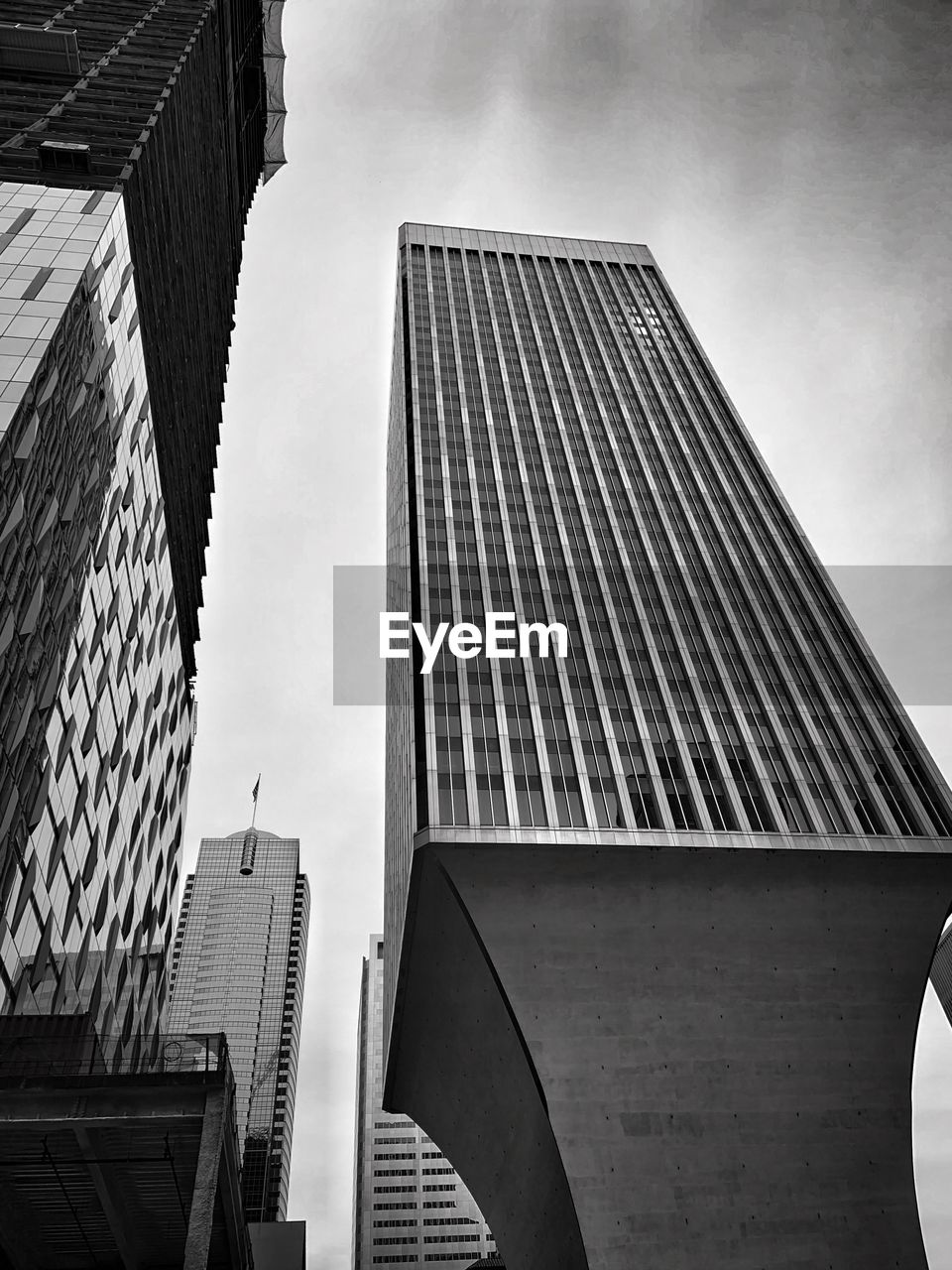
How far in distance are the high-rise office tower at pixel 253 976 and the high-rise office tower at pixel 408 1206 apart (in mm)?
14999

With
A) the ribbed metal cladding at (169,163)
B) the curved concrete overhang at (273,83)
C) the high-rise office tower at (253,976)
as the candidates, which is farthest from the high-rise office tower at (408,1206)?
the curved concrete overhang at (273,83)

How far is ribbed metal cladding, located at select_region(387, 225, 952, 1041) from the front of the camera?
48.7 metres

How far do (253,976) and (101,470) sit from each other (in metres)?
148

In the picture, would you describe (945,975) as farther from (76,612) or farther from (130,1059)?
(130,1059)

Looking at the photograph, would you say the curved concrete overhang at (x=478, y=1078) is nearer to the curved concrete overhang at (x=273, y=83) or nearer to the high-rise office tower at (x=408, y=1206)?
the curved concrete overhang at (x=273, y=83)

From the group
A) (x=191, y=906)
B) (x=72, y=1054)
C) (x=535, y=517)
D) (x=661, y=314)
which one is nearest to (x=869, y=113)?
(x=72, y=1054)

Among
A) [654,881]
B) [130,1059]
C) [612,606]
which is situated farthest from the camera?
[612,606]

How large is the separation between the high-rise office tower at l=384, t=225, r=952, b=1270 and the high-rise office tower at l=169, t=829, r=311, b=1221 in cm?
11028

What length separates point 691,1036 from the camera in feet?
145

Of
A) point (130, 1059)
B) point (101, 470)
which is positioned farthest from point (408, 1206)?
point (130, 1059)

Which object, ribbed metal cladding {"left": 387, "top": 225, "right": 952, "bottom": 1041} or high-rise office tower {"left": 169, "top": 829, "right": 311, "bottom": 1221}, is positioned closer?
ribbed metal cladding {"left": 387, "top": 225, "right": 952, "bottom": 1041}

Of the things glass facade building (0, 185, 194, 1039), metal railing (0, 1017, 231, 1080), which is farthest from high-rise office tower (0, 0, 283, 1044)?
metal railing (0, 1017, 231, 1080)

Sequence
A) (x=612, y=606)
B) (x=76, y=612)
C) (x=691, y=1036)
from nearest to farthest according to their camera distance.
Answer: (x=76, y=612) → (x=691, y=1036) → (x=612, y=606)

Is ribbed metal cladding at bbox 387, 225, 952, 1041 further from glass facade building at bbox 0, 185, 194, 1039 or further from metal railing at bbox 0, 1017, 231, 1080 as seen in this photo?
metal railing at bbox 0, 1017, 231, 1080
